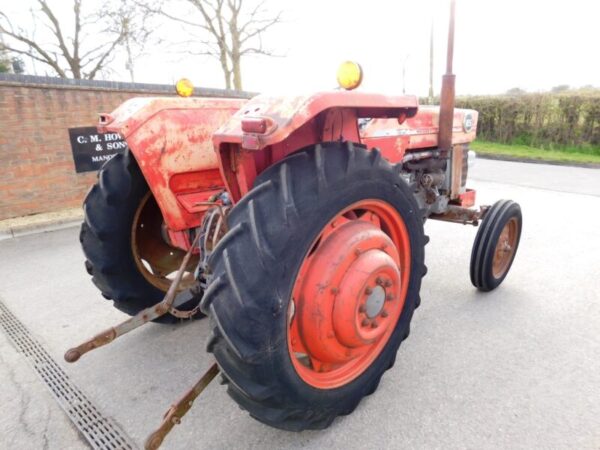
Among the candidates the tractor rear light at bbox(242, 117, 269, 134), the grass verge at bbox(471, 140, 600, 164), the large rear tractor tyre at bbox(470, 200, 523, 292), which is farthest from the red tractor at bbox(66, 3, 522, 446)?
the grass verge at bbox(471, 140, 600, 164)

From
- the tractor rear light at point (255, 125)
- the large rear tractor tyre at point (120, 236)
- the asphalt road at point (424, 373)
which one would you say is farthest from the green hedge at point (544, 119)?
the tractor rear light at point (255, 125)

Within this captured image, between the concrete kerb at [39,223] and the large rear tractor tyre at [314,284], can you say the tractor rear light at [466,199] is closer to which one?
the large rear tractor tyre at [314,284]

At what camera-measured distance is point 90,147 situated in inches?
252

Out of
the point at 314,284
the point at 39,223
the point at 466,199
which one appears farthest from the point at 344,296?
the point at 39,223

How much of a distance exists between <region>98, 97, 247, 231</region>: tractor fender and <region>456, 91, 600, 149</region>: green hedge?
12.4 meters

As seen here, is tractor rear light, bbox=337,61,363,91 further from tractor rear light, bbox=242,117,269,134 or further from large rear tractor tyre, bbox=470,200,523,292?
large rear tractor tyre, bbox=470,200,523,292

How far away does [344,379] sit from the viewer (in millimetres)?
1800

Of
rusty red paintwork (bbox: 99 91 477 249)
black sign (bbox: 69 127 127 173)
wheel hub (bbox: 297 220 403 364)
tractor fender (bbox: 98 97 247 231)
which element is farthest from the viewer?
black sign (bbox: 69 127 127 173)

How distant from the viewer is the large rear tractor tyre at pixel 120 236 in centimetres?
225

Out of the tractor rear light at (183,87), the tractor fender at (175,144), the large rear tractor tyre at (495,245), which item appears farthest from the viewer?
the large rear tractor tyre at (495,245)

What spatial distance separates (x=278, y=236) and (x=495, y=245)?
214 cm

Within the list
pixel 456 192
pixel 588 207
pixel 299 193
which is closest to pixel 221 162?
pixel 299 193

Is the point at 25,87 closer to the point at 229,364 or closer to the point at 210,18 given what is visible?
the point at 229,364

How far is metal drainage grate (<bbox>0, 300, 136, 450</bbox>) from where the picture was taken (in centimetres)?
185
